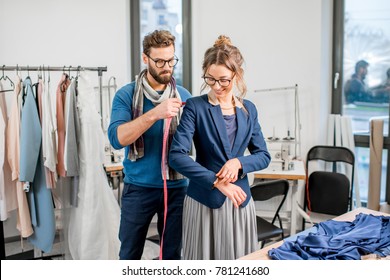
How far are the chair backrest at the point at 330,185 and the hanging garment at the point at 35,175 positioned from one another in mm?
1842

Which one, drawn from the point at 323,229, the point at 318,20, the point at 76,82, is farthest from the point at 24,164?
the point at 318,20

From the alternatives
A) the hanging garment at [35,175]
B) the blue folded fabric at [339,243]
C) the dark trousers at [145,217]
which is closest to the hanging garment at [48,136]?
the hanging garment at [35,175]

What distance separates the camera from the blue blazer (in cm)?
136

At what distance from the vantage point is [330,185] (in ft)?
9.76

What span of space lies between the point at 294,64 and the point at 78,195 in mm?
1860

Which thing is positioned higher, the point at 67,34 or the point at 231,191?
the point at 67,34

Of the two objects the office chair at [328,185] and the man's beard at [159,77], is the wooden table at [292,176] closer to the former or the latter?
the office chair at [328,185]

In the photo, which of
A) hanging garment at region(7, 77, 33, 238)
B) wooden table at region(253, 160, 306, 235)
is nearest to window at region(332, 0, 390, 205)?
wooden table at region(253, 160, 306, 235)

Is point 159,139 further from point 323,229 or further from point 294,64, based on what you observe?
point 294,64

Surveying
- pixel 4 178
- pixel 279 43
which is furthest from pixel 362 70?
pixel 4 178

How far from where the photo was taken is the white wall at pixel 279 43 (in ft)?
9.84

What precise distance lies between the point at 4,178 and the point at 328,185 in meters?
Result: 2.19

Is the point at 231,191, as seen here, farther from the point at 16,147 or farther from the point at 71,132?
the point at 16,147

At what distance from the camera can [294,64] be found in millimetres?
3104
